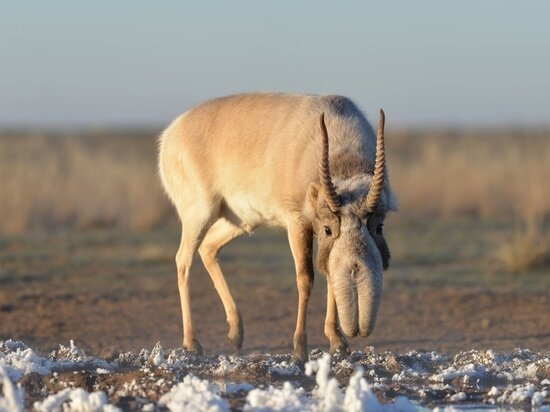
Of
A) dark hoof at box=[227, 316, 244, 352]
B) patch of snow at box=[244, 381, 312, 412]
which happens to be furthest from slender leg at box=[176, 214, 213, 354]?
patch of snow at box=[244, 381, 312, 412]

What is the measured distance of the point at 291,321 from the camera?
12117 millimetres

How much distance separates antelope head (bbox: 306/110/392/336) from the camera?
25.9 ft

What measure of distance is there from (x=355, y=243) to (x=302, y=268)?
118 cm

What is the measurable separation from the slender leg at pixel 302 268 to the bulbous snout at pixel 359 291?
3.18 ft

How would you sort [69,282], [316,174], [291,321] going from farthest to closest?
[69,282] → [291,321] → [316,174]

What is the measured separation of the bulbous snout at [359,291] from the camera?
7.88 m

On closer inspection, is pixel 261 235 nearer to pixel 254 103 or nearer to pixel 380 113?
pixel 254 103

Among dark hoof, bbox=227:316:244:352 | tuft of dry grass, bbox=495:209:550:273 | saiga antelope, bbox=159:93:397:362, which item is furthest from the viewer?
tuft of dry grass, bbox=495:209:550:273

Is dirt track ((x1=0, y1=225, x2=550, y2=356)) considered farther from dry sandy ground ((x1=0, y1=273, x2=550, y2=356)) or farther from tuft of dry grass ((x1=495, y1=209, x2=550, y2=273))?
tuft of dry grass ((x1=495, y1=209, x2=550, y2=273))

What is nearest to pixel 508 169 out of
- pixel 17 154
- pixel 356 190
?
pixel 17 154

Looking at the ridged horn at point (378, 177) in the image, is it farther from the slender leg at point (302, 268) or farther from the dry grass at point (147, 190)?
the dry grass at point (147, 190)

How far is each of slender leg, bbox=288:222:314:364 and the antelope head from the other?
→ 63 cm

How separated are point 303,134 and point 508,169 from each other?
1576 cm

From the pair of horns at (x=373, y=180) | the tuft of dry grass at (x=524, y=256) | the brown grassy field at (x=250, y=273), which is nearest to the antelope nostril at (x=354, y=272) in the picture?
the pair of horns at (x=373, y=180)
